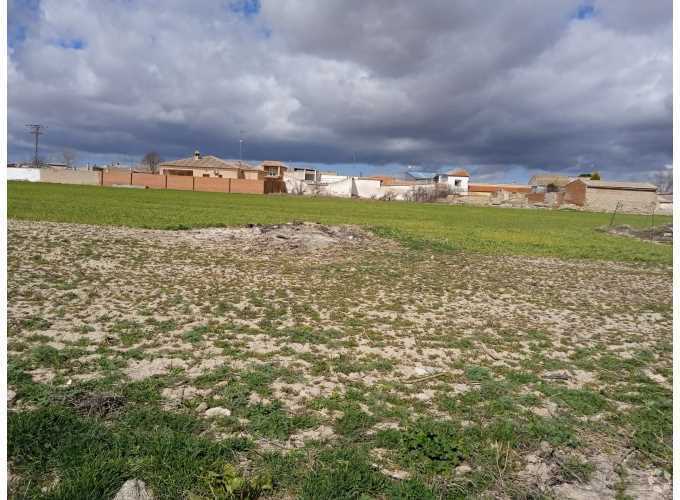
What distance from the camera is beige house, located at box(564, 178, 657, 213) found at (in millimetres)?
64438

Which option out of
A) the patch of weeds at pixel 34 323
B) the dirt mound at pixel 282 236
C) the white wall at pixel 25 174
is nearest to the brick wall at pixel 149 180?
the white wall at pixel 25 174

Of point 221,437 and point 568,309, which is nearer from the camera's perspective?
point 221,437

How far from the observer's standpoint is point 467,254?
46.4 feet

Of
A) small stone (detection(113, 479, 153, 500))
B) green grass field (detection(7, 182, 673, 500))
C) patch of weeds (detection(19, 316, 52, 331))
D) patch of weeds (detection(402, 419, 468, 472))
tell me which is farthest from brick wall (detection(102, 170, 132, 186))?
patch of weeds (detection(402, 419, 468, 472))

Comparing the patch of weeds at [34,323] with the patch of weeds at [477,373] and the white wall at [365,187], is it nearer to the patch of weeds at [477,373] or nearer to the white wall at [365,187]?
the patch of weeds at [477,373]

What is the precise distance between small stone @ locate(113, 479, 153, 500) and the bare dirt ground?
72 cm

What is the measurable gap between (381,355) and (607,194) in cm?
7349

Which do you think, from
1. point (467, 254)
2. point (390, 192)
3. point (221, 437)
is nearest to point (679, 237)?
point (221, 437)

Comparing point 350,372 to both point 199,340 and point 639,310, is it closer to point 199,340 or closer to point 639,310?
point 199,340

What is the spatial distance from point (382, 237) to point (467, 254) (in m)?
3.64

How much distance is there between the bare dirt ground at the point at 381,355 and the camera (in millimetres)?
3268

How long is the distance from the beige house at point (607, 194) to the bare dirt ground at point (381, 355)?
63.3 metres

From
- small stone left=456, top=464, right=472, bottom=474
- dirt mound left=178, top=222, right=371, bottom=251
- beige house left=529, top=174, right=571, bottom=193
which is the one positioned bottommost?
small stone left=456, top=464, right=472, bottom=474

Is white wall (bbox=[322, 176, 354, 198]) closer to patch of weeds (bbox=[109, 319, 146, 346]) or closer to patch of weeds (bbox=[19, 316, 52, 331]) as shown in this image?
patch of weeds (bbox=[109, 319, 146, 346])
